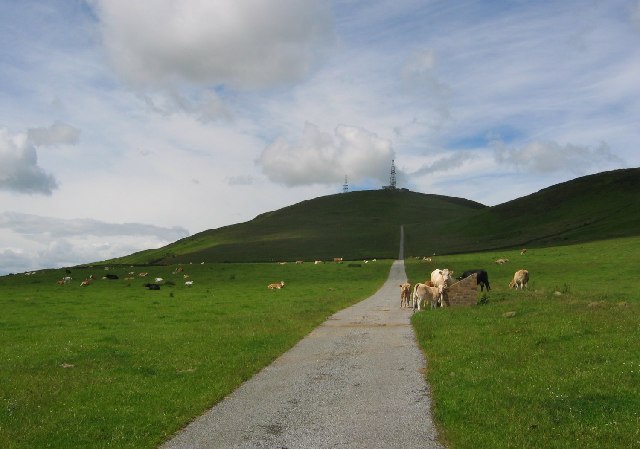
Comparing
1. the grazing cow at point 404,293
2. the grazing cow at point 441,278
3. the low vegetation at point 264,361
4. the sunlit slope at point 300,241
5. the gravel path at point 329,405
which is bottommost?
the gravel path at point 329,405

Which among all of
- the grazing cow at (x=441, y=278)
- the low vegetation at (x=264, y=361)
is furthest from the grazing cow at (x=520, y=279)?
the grazing cow at (x=441, y=278)

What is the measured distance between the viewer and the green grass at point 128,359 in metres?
10.7

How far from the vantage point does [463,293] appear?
30297 millimetres

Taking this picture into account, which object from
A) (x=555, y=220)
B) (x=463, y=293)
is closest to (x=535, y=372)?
(x=463, y=293)

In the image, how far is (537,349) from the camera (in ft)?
55.0

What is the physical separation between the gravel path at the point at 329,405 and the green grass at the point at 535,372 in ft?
2.24

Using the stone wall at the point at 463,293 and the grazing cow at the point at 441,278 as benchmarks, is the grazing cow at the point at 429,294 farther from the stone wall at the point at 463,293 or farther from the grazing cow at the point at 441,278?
the grazing cow at the point at 441,278

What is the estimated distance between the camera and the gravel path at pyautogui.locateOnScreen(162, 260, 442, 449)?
9.65 meters

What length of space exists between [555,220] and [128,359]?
448 ft

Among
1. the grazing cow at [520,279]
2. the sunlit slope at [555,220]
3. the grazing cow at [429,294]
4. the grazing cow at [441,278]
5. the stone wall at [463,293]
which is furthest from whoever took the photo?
the sunlit slope at [555,220]

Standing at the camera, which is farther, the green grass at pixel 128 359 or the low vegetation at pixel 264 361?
the green grass at pixel 128 359

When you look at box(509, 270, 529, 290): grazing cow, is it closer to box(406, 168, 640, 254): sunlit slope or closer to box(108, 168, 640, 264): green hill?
box(108, 168, 640, 264): green hill

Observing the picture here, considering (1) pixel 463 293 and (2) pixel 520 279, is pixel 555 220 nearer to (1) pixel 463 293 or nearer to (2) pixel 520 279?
(2) pixel 520 279

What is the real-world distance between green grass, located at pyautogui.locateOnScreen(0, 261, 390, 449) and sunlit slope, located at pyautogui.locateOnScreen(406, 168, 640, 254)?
81930 mm
